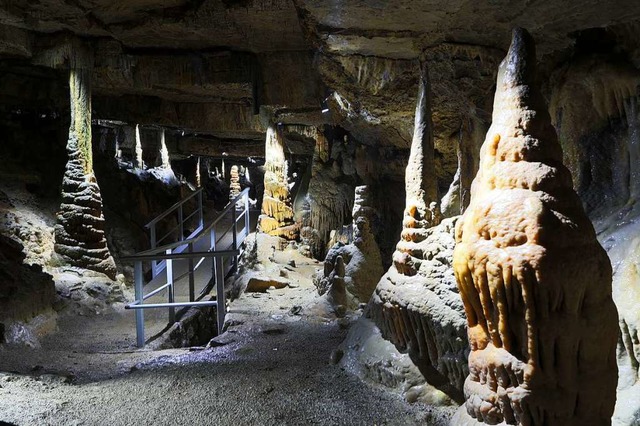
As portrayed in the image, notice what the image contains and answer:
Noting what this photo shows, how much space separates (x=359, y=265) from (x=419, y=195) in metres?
3.31

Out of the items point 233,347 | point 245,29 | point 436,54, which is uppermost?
point 245,29

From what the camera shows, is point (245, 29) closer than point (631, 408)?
No

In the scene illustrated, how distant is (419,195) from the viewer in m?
4.96

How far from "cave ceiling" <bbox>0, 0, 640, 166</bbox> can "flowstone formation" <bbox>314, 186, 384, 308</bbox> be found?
2063 mm

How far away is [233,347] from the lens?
615 cm

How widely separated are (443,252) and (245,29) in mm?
7218

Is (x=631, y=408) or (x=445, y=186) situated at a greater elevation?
(x=445, y=186)

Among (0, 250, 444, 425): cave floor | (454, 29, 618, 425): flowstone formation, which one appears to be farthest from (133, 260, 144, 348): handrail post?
(454, 29, 618, 425): flowstone formation

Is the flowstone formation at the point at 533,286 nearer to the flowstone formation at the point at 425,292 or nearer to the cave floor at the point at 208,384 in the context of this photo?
the flowstone formation at the point at 425,292

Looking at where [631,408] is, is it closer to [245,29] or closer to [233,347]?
[233,347]

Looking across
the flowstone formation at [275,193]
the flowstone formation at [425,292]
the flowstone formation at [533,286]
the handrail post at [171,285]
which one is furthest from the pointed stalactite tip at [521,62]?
the flowstone formation at [275,193]

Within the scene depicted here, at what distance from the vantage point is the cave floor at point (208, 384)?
3908 mm

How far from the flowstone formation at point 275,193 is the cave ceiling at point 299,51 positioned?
774mm

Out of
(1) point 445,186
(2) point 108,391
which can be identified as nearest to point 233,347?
(2) point 108,391
